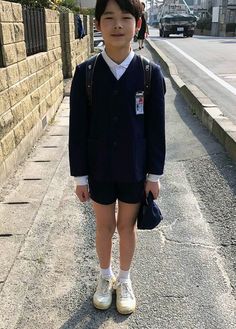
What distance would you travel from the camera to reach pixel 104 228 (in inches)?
89.5

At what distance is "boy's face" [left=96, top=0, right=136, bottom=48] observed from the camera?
72.3 inches

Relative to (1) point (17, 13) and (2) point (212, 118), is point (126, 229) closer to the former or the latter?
(1) point (17, 13)

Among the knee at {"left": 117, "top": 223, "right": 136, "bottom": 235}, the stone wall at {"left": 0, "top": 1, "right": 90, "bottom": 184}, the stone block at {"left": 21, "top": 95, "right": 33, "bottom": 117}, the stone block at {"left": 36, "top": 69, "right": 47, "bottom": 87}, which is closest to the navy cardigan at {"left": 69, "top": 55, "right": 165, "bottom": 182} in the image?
the knee at {"left": 117, "top": 223, "right": 136, "bottom": 235}

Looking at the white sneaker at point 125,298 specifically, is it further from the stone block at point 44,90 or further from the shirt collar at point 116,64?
the stone block at point 44,90

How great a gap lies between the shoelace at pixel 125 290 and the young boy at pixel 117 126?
0.20 ft

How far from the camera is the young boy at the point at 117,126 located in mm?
1913

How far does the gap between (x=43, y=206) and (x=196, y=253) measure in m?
1.42

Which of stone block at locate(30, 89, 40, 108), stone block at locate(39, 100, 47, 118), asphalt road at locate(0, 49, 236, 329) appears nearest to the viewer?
asphalt road at locate(0, 49, 236, 329)

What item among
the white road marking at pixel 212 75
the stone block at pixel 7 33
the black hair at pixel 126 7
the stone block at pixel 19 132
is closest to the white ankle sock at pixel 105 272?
the black hair at pixel 126 7

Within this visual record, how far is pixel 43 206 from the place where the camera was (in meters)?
3.45

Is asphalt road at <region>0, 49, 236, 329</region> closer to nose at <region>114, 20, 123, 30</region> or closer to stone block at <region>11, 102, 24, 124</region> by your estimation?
stone block at <region>11, 102, 24, 124</region>

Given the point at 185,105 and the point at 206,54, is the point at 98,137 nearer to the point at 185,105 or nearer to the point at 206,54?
the point at 185,105

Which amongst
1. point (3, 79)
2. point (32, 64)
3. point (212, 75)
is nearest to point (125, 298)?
point (3, 79)

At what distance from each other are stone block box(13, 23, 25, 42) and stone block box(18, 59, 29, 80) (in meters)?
0.26
